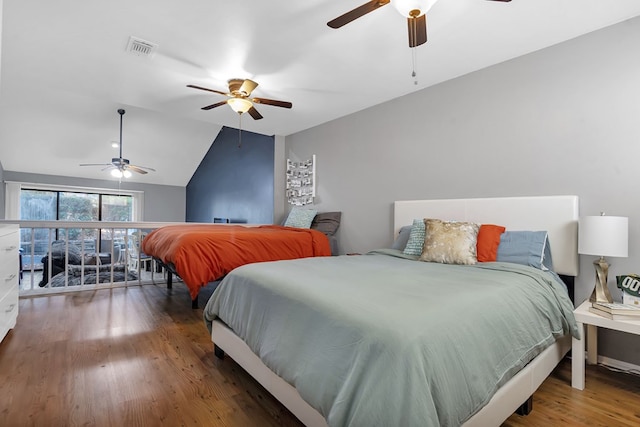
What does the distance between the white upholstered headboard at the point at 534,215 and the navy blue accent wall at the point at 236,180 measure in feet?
10.1

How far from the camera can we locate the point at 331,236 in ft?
13.4

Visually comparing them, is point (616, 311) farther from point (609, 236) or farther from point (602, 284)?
point (609, 236)

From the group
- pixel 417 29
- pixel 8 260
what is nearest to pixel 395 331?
pixel 417 29

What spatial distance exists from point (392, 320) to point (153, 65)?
2892 mm

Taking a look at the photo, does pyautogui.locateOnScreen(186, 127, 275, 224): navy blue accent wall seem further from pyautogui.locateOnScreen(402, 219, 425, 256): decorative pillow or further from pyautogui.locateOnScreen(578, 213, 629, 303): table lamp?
pyautogui.locateOnScreen(578, 213, 629, 303): table lamp

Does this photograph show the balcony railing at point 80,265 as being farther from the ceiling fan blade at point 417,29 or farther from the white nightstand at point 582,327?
the white nightstand at point 582,327

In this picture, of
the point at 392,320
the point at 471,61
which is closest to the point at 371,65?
the point at 471,61

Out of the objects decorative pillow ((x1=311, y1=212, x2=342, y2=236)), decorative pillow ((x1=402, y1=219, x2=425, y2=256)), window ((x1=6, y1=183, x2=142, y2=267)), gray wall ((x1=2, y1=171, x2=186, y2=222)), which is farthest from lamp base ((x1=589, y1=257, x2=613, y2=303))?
gray wall ((x1=2, y1=171, x2=186, y2=222))

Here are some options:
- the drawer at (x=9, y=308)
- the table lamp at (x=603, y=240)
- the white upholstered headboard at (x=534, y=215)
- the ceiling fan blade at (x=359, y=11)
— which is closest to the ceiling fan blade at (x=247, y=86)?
the ceiling fan blade at (x=359, y=11)

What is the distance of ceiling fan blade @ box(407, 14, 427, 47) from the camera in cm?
176

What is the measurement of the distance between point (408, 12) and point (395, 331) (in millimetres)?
1636

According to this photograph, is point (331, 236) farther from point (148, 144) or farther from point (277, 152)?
point (148, 144)

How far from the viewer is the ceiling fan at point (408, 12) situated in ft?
5.31

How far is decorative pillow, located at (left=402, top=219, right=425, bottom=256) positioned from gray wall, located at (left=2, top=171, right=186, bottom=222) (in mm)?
7352
